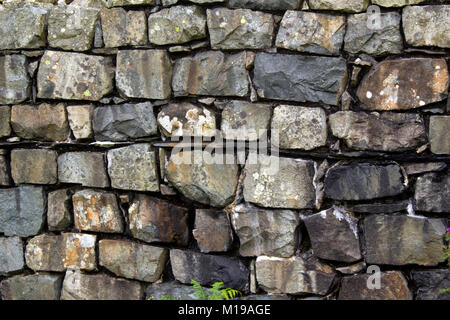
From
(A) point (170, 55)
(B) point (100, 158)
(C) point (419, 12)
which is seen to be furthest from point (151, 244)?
(C) point (419, 12)

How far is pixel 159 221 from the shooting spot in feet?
11.0

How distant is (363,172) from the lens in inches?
118

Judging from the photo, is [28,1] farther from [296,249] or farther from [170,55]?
[296,249]

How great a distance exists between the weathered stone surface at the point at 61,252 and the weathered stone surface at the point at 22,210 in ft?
0.34

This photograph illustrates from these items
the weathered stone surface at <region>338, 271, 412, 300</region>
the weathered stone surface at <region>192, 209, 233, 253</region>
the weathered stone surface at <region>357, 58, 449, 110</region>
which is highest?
the weathered stone surface at <region>357, 58, 449, 110</region>

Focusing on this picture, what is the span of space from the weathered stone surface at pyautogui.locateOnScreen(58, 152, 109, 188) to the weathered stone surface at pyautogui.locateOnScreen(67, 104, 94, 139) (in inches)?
5.5

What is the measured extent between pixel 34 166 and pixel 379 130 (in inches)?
93.9

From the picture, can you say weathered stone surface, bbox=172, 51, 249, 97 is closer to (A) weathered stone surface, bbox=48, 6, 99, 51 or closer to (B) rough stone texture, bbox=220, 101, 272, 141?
(B) rough stone texture, bbox=220, 101, 272, 141

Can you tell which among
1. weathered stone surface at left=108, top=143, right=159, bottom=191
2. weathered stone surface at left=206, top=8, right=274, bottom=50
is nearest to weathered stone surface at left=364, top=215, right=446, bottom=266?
weathered stone surface at left=206, top=8, right=274, bottom=50

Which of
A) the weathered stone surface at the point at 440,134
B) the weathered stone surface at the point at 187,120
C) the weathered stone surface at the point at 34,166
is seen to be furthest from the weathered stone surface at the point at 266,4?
the weathered stone surface at the point at 34,166

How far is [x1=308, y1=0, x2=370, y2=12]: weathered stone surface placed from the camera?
2955 mm

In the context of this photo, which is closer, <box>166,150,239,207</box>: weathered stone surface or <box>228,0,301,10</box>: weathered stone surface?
Result: <box>228,0,301,10</box>: weathered stone surface

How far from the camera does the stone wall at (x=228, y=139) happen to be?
2.94 m

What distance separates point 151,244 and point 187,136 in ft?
2.58
